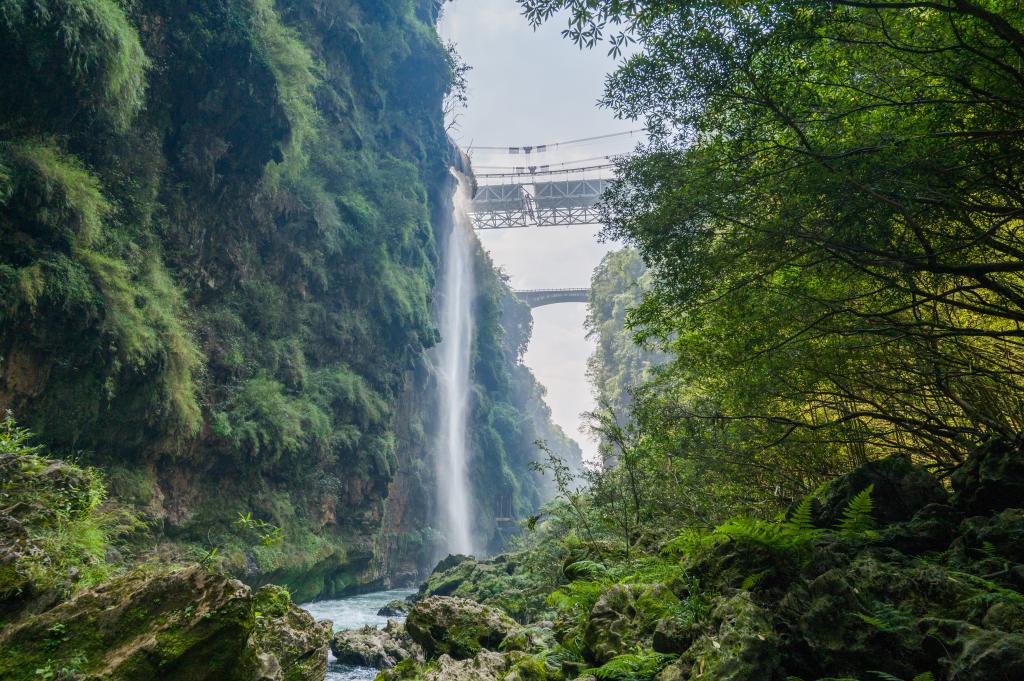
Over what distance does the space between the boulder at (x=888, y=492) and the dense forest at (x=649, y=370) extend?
0.09ft

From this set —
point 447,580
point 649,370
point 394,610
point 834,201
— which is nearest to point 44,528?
point 834,201

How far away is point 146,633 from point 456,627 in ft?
14.8

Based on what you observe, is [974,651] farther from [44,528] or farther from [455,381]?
[455,381]

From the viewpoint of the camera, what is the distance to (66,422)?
32.3ft

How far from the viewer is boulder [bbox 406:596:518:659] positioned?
7129mm

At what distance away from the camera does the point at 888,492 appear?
425cm

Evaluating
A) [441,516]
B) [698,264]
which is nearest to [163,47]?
[698,264]

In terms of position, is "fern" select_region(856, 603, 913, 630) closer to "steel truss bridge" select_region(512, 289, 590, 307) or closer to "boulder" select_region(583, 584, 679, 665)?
"boulder" select_region(583, 584, 679, 665)

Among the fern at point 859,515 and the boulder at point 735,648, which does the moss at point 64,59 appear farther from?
the fern at point 859,515

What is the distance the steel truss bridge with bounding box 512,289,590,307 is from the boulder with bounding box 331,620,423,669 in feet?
156

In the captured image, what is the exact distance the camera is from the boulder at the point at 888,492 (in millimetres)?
4141

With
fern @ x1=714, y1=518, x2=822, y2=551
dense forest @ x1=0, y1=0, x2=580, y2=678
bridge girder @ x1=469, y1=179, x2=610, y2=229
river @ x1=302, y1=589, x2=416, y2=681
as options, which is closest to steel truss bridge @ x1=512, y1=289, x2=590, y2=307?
bridge girder @ x1=469, y1=179, x2=610, y2=229

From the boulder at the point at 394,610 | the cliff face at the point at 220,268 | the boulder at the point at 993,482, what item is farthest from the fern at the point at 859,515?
the boulder at the point at 394,610

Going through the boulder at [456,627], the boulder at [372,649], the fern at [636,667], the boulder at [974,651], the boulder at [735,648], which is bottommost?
the boulder at [372,649]
